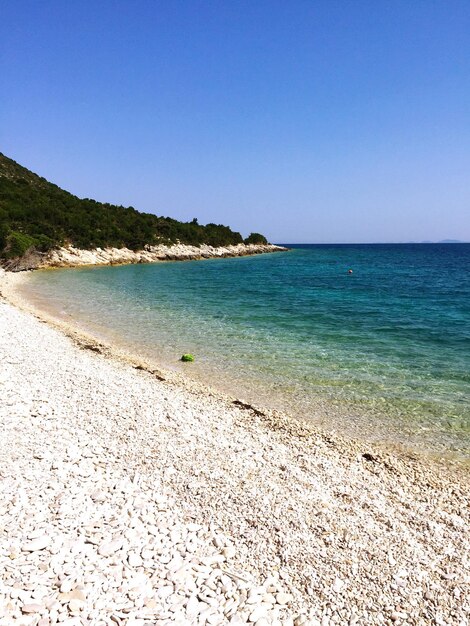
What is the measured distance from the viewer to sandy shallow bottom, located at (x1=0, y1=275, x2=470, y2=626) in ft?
15.8

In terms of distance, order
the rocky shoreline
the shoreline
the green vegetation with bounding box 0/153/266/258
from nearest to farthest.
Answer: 1. the shoreline
2. the rocky shoreline
3. the green vegetation with bounding box 0/153/266/258

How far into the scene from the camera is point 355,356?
623 inches

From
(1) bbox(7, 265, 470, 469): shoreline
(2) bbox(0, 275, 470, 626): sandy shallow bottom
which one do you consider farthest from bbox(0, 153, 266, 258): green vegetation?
(2) bbox(0, 275, 470, 626): sandy shallow bottom

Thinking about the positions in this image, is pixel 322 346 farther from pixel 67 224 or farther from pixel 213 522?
pixel 67 224

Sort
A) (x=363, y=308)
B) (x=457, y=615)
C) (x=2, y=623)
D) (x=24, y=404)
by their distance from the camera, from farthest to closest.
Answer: (x=363, y=308)
(x=24, y=404)
(x=457, y=615)
(x=2, y=623)

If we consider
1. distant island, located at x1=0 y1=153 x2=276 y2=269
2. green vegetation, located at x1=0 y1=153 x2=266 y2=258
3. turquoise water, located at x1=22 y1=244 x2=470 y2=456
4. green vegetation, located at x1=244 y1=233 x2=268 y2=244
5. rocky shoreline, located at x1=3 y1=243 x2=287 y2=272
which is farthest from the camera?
green vegetation, located at x1=244 y1=233 x2=268 y2=244

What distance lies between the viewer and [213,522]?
20.3ft

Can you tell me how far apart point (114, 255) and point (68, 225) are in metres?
8.72

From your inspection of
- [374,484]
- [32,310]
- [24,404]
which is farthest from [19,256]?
[374,484]

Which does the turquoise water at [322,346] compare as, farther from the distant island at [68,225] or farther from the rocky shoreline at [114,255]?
the distant island at [68,225]

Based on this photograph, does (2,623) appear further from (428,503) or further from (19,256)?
(19,256)

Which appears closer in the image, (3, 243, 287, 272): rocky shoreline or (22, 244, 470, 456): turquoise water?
(22, 244, 470, 456): turquoise water

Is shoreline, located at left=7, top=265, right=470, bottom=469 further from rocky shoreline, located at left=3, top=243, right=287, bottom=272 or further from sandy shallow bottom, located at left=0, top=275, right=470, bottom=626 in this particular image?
rocky shoreline, located at left=3, top=243, right=287, bottom=272

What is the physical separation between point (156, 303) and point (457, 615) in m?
25.6
